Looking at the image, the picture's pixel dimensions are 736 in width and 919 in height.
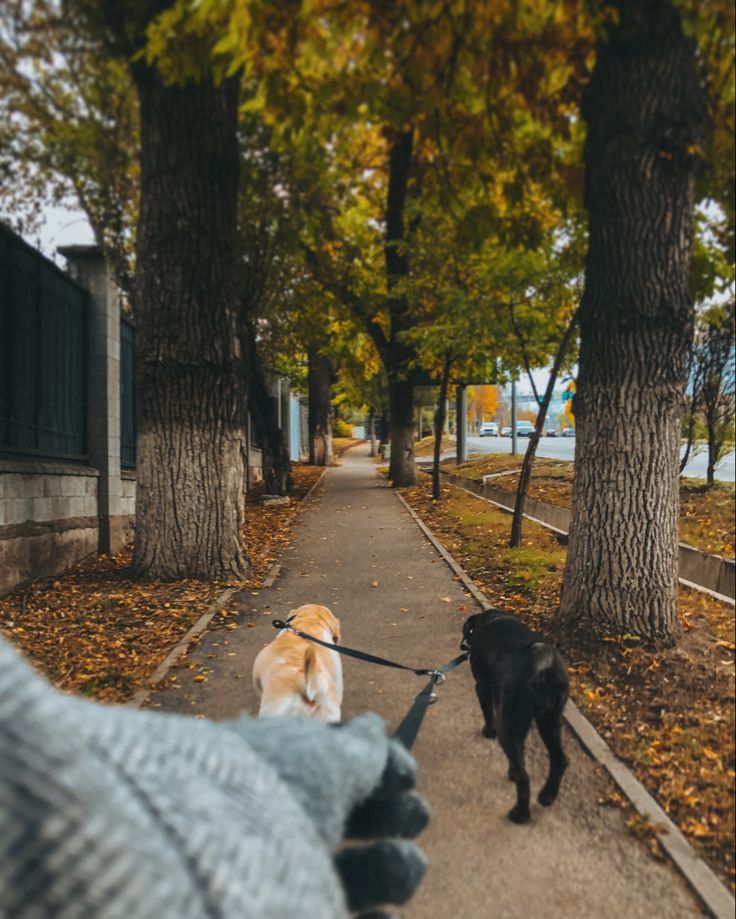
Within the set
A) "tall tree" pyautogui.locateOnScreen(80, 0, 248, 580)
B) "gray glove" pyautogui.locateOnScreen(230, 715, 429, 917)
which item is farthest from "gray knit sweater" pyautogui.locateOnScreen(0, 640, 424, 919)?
"tall tree" pyautogui.locateOnScreen(80, 0, 248, 580)

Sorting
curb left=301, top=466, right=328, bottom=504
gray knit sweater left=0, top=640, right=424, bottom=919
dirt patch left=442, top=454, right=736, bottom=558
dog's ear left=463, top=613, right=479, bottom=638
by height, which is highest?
gray knit sweater left=0, top=640, right=424, bottom=919

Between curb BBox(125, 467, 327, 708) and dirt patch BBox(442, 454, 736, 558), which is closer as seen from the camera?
curb BBox(125, 467, 327, 708)

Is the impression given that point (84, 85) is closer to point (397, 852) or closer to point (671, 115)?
point (671, 115)

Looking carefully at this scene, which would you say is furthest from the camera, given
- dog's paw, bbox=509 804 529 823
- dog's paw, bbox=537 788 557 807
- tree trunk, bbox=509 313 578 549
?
tree trunk, bbox=509 313 578 549

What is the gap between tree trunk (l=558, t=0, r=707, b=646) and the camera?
4.85 meters

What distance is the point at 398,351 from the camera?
1950 cm

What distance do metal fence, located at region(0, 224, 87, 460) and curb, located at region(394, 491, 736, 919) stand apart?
608 cm

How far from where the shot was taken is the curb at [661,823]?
9.10ft

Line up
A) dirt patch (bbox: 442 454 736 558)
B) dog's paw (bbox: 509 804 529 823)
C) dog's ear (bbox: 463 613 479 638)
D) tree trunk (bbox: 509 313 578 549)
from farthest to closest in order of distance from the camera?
tree trunk (bbox: 509 313 578 549) → dirt patch (bbox: 442 454 736 558) → dog's ear (bbox: 463 613 479 638) → dog's paw (bbox: 509 804 529 823)

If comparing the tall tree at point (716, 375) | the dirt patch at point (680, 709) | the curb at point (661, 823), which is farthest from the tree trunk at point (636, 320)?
the tall tree at point (716, 375)

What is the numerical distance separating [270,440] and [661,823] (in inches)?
597

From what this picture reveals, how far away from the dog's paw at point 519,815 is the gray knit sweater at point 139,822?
2.85 metres

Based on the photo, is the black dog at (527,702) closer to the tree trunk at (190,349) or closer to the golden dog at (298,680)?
the golden dog at (298,680)

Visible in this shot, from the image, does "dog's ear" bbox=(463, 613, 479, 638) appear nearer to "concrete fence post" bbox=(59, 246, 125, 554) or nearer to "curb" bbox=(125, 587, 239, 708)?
"curb" bbox=(125, 587, 239, 708)
